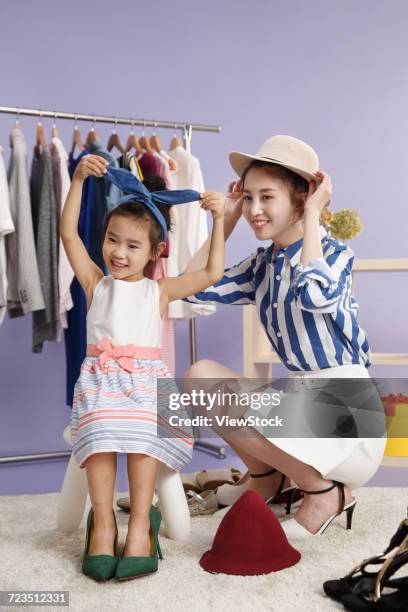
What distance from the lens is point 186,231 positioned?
3012 millimetres

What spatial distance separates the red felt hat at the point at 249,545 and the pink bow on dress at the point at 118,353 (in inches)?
16.7

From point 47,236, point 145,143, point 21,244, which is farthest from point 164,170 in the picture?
point 21,244

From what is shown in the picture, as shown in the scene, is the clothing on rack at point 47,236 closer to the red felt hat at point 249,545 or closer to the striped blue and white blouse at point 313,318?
the striped blue and white blouse at point 313,318

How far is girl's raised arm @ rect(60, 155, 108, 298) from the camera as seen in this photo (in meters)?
1.84

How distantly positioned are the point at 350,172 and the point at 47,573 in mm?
2751

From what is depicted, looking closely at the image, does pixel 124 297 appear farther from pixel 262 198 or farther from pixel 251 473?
pixel 251 473

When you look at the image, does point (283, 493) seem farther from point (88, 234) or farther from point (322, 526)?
point (88, 234)

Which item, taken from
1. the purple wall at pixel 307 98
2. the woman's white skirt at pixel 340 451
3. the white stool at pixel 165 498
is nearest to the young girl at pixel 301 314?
the woman's white skirt at pixel 340 451

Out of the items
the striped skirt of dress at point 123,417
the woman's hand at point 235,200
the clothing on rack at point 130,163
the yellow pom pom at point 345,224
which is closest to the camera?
the striped skirt of dress at point 123,417

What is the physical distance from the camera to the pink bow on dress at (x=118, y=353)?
5.81 feet

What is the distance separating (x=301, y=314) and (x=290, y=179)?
0.38 m

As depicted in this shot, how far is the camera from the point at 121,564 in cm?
154

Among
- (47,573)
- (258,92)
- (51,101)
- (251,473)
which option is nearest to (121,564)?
(47,573)

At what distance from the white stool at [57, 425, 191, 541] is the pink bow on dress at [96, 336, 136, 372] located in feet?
0.79
